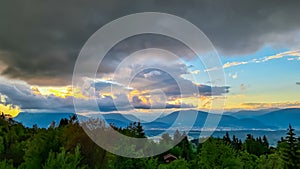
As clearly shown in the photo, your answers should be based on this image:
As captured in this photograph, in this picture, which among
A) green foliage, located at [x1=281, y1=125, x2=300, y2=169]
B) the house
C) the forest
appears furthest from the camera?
the house

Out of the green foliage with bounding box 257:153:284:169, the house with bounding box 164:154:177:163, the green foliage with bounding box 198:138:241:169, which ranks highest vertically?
the green foliage with bounding box 198:138:241:169

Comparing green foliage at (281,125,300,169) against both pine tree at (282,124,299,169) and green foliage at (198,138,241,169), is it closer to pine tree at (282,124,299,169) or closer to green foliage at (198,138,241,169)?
pine tree at (282,124,299,169)

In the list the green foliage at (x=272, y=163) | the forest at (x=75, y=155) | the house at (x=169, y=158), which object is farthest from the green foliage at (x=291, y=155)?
the house at (x=169, y=158)

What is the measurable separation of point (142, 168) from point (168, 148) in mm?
39355

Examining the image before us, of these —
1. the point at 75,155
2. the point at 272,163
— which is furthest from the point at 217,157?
the point at 75,155

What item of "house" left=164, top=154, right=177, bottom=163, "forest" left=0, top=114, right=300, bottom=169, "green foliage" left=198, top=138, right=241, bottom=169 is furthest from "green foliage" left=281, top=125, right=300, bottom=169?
"house" left=164, top=154, right=177, bottom=163

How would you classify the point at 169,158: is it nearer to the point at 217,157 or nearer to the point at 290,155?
the point at 290,155

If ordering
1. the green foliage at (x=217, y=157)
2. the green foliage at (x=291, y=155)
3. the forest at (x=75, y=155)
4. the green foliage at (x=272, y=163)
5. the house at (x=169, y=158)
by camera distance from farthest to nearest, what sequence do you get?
the house at (x=169, y=158)
the green foliage at (x=291, y=155)
the green foliage at (x=272, y=163)
the green foliage at (x=217, y=157)
the forest at (x=75, y=155)

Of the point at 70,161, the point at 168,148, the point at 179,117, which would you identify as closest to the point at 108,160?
the point at 70,161

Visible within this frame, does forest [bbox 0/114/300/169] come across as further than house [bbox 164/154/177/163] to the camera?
No

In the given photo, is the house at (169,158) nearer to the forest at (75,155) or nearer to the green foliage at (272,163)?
the forest at (75,155)

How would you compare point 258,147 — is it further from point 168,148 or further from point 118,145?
point 118,145

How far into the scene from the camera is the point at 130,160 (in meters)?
32.0

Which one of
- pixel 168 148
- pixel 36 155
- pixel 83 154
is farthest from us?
pixel 168 148
